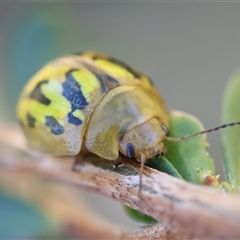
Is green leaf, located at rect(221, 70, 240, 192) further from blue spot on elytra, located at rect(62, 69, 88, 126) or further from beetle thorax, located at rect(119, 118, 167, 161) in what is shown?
blue spot on elytra, located at rect(62, 69, 88, 126)

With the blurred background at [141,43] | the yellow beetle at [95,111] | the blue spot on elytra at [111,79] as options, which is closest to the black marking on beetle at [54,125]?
the yellow beetle at [95,111]

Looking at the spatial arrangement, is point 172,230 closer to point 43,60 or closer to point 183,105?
point 43,60

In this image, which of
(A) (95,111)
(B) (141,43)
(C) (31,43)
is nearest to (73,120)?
(A) (95,111)

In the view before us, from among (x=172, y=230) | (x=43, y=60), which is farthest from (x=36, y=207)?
(x=172, y=230)

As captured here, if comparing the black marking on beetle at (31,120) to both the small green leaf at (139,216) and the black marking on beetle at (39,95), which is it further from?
the small green leaf at (139,216)

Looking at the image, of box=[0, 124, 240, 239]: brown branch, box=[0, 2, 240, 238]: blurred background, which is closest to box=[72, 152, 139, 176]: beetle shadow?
box=[0, 124, 240, 239]: brown branch
